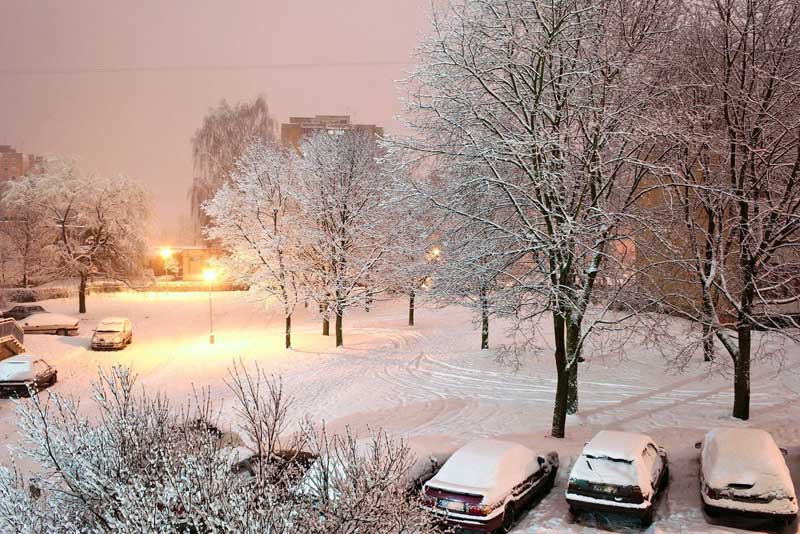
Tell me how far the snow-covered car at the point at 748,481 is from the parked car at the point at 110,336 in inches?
1103

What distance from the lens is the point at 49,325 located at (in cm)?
3412

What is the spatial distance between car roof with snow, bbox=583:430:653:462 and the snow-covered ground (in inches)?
37.8

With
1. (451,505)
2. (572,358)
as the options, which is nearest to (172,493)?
(451,505)

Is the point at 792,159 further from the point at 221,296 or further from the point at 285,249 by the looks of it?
the point at 221,296

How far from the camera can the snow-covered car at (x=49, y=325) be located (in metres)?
33.9

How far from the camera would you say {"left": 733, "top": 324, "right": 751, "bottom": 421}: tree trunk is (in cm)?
1439

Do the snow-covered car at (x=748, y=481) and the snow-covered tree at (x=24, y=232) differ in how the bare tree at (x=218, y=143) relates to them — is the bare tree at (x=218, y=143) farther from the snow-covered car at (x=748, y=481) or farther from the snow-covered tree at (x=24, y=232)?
the snow-covered car at (x=748, y=481)

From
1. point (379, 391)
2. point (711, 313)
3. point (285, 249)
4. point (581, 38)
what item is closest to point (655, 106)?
point (581, 38)

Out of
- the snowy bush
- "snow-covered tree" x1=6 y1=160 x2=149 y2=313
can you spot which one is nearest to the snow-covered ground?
the snowy bush

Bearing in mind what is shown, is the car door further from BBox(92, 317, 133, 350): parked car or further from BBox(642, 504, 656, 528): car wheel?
BBox(642, 504, 656, 528): car wheel

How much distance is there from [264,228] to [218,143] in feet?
93.9

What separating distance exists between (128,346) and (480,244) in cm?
2444

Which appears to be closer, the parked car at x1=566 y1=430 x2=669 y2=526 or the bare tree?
the parked car at x1=566 y1=430 x2=669 y2=526

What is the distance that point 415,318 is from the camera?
37344 mm
